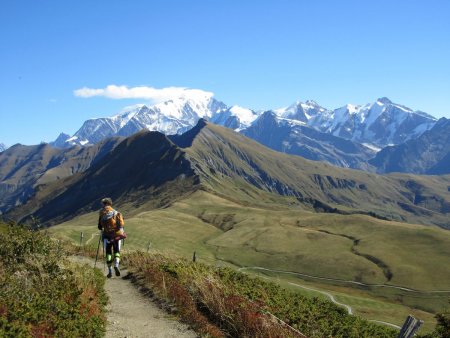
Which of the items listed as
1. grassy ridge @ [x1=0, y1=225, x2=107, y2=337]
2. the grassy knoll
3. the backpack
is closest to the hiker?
the backpack

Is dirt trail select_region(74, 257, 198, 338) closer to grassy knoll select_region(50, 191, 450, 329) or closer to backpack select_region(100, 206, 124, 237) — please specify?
backpack select_region(100, 206, 124, 237)

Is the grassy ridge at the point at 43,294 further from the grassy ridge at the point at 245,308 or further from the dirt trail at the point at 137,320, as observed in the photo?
the grassy ridge at the point at 245,308

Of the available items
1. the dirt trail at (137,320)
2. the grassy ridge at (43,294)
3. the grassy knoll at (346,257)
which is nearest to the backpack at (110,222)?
the grassy ridge at (43,294)

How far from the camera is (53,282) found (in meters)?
15.5

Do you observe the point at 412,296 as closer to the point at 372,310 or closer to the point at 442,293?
the point at 442,293

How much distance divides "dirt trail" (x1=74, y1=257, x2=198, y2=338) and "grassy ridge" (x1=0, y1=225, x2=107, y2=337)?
0.56 meters

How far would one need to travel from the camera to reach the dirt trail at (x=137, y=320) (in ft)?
47.2

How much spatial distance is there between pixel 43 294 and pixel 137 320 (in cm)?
339

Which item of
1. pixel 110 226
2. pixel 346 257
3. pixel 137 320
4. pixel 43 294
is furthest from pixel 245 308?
pixel 346 257

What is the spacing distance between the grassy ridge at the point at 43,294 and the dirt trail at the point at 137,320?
0.56 metres

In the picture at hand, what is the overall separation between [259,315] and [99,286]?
7.02 meters

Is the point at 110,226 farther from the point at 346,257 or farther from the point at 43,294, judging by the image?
the point at 346,257

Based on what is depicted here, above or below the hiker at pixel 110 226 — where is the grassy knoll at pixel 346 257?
below

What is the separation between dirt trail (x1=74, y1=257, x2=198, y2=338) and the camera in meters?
14.4
